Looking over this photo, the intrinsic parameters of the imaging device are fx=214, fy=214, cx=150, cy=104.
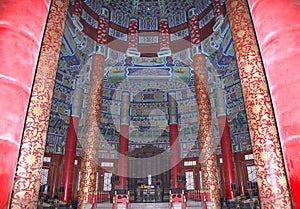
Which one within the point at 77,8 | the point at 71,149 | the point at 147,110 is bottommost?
the point at 71,149

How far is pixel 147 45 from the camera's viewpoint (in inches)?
518

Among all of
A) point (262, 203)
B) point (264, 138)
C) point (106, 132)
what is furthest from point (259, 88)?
point (106, 132)

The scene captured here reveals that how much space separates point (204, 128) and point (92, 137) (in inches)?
182

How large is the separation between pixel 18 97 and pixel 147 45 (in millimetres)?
11569

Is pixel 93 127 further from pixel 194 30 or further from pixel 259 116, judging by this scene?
pixel 194 30

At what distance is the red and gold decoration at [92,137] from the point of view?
7949 mm

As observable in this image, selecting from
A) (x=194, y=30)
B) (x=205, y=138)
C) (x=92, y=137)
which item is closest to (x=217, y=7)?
(x=194, y=30)

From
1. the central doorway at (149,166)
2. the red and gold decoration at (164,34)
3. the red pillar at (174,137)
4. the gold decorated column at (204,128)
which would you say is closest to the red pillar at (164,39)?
the red and gold decoration at (164,34)

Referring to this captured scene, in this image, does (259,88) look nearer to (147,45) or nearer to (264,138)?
(264,138)

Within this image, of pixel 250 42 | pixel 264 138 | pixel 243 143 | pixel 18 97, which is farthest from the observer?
pixel 243 143

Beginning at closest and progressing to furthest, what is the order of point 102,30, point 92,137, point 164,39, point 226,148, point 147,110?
point 92,137
point 102,30
point 226,148
point 164,39
point 147,110

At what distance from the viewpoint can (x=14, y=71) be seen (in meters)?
2.22

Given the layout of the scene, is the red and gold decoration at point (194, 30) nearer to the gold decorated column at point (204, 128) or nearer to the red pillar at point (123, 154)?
the gold decorated column at point (204, 128)

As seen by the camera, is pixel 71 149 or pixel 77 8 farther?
pixel 71 149
